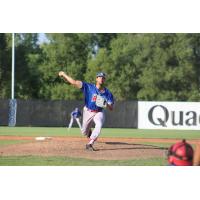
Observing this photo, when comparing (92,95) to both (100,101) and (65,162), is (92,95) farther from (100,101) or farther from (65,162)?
(65,162)

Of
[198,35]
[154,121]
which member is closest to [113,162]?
[154,121]

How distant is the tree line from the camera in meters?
33.4

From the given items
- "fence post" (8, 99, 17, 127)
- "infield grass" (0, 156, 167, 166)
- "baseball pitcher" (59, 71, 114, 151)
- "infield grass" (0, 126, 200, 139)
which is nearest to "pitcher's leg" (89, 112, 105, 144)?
"baseball pitcher" (59, 71, 114, 151)

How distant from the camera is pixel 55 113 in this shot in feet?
91.0

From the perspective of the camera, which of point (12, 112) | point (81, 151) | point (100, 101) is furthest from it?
point (12, 112)

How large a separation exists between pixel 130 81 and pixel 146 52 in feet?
6.90

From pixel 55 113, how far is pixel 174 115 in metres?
5.72

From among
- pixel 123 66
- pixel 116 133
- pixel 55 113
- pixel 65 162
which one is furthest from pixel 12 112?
pixel 65 162

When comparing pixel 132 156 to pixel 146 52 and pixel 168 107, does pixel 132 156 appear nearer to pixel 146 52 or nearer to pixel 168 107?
pixel 168 107

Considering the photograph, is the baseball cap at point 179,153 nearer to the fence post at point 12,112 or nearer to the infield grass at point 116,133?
the infield grass at point 116,133

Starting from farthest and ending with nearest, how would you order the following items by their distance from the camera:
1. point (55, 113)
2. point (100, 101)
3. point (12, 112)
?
point (55, 113) < point (12, 112) < point (100, 101)

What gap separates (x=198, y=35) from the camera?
35.3m

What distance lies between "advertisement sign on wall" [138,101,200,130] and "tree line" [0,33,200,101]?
6.80 m

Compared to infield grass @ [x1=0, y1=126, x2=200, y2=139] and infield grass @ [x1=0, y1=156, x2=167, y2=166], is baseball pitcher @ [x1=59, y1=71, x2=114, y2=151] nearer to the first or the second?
infield grass @ [x1=0, y1=156, x2=167, y2=166]
